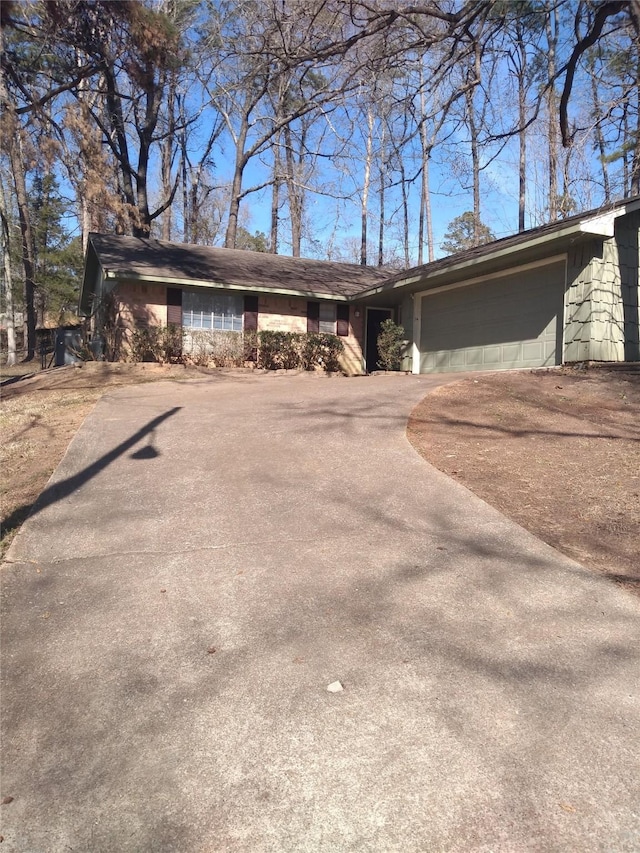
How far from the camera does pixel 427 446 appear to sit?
22.6 ft

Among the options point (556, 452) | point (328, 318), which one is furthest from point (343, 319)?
point (556, 452)

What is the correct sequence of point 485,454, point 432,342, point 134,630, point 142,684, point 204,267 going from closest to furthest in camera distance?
point 142,684, point 134,630, point 485,454, point 432,342, point 204,267

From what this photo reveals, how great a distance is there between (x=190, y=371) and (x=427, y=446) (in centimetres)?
961

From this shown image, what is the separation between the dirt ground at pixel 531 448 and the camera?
467 centimetres

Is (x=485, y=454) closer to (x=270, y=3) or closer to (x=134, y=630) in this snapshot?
(x=134, y=630)

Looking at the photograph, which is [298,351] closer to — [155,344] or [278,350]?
[278,350]

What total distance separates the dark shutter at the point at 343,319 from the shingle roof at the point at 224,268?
1.87 ft

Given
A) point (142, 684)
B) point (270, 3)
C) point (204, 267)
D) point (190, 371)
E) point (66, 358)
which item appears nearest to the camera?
point (142, 684)

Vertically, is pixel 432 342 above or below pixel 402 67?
below

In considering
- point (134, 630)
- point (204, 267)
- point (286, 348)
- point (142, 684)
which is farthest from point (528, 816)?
point (204, 267)

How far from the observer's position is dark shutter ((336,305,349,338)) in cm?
1877

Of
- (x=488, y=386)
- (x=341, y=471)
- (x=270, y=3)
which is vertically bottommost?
(x=341, y=471)

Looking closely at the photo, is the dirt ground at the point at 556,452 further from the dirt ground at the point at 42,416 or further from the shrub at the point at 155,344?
the shrub at the point at 155,344

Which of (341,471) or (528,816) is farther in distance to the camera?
(341,471)
